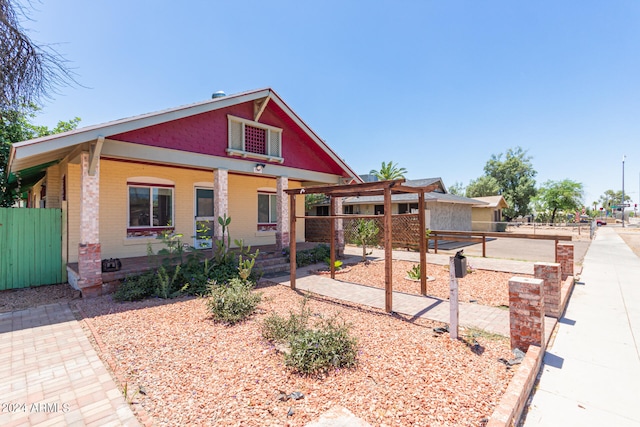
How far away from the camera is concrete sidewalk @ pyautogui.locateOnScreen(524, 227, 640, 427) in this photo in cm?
270

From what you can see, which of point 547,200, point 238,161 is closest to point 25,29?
point 238,161

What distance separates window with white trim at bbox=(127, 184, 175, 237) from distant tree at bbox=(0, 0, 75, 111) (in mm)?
3245

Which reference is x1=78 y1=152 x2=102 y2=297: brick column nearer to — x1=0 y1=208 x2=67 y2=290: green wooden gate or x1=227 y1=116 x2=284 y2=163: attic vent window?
x1=0 y1=208 x2=67 y2=290: green wooden gate

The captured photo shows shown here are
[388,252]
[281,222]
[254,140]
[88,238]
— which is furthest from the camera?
[281,222]

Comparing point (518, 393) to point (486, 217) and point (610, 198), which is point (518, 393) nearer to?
point (486, 217)

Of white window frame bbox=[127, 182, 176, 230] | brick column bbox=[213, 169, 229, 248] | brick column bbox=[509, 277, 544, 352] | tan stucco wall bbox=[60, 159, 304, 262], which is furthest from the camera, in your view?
white window frame bbox=[127, 182, 176, 230]

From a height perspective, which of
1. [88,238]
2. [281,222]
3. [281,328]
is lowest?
[281,328]

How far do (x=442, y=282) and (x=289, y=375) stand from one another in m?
6.13

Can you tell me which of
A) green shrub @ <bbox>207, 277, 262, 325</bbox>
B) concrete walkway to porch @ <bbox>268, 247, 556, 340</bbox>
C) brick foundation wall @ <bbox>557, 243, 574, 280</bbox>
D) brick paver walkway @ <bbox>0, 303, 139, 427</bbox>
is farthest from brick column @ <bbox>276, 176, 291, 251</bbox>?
brick foundation wall @ <bbox>557, 243, 574, 280</bbox>

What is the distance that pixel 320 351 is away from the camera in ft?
11.1

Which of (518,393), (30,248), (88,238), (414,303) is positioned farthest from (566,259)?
(30,248)

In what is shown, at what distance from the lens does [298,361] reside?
3.27 meters

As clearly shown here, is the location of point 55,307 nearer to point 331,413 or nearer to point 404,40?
point 331,413

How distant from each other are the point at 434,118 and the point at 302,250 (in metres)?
15.8
